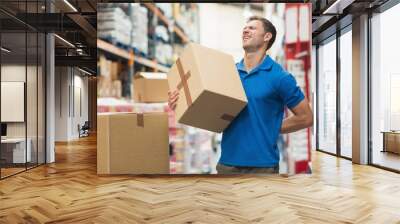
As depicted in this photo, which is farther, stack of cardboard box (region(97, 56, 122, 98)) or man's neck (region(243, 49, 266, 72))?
stack of cardboard box (region(97, 56, 122, 98))

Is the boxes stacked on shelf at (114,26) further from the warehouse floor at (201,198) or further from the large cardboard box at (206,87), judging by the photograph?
the warehouse floor at (201,198)

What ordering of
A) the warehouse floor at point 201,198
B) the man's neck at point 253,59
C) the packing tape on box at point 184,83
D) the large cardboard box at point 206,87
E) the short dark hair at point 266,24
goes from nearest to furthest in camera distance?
the warehouse floor at point 201,198 < the large cardboard box at point 206,87 < the packing tape on box at point 184,83 < the man's neck at point 253,59 < the short dark hair at point 266,24

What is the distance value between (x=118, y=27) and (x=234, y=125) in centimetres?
196

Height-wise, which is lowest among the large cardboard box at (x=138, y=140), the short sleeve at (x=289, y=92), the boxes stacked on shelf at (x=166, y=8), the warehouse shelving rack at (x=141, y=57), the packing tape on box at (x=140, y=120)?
the large cardboard box at (x=138, y=140)

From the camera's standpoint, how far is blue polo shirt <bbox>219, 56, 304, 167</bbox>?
4.25 meters

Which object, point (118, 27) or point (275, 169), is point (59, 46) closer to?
point (118, 27)

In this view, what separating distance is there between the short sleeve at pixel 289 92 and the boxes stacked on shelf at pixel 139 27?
5.71 feet

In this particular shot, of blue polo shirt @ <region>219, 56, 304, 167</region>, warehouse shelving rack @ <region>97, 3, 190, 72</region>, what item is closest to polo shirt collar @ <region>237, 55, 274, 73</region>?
blue polo shirt @ <region>219, 56, 304, 167</region>

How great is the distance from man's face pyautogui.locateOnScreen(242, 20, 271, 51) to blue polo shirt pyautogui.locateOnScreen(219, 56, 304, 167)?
23 centimetres

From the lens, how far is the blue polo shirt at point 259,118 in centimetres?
425

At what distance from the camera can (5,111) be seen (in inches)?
220

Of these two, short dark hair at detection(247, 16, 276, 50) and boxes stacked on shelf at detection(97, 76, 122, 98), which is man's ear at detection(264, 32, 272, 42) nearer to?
short dark hair at detection(247, 16, 276, 50)

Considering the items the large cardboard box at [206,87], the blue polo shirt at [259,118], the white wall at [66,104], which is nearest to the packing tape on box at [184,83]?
the large cardboard box at [206,87]

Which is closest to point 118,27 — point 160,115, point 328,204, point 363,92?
point 160,115
